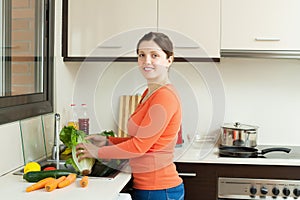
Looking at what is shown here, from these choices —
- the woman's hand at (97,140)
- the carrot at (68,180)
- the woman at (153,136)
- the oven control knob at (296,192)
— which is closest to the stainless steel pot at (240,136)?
the oven control knob at (296,192)

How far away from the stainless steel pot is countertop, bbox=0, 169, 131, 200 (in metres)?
0.94

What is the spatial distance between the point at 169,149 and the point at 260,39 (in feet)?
3.05

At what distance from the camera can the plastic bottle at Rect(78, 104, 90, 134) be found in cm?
277

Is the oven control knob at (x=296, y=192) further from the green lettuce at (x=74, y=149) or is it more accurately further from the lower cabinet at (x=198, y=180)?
the green lettuce at (x=74, y=149)

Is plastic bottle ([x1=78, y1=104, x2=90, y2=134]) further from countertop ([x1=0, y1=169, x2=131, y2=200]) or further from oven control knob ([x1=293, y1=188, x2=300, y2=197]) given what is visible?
oven control knob ([x1=293, y1=188, x2=300, y2=197])

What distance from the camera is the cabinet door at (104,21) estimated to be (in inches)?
100

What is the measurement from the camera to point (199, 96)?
291 centimetres

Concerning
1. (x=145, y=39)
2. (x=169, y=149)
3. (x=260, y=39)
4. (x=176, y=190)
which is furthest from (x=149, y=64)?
(x=260, y=39)

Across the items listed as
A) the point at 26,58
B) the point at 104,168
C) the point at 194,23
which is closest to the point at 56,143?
the point at 104,168

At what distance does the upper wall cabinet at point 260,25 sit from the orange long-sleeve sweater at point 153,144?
0.76 meters

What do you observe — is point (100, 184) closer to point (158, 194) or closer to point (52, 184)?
point (52, 184)

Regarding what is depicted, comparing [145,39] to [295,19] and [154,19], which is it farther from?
[295,19]

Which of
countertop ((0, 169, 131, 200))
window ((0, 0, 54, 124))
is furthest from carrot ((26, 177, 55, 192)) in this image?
window ((0, 0, 54, 124))

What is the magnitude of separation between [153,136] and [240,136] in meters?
0.90
